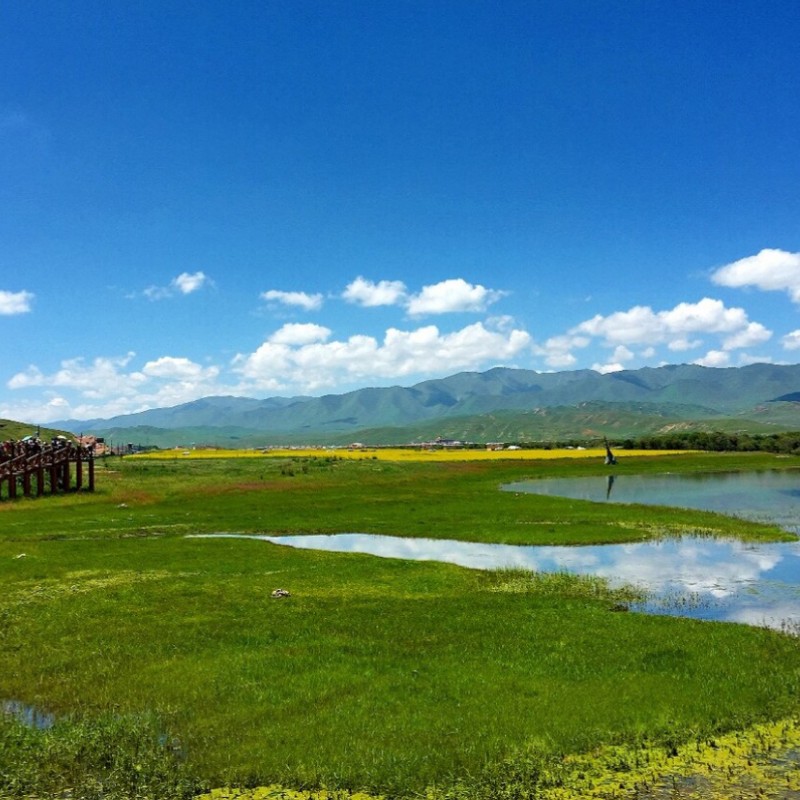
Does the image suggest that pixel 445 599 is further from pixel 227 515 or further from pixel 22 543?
pixel 227 515

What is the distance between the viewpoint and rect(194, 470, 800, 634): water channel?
87.2 feet

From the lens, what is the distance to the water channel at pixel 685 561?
2659cm

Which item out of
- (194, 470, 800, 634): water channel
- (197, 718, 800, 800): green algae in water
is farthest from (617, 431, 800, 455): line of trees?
(197, 718, 800, 800): green algae in water

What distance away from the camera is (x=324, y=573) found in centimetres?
3294

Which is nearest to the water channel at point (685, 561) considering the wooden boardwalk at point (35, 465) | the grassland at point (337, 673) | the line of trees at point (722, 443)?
the grassland at point (337, 673)

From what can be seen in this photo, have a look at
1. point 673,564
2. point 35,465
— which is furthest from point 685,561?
point 35,465

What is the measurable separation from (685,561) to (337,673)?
25.0 meters

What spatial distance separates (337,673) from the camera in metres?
18.3

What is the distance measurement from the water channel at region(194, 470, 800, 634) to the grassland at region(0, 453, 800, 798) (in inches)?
110

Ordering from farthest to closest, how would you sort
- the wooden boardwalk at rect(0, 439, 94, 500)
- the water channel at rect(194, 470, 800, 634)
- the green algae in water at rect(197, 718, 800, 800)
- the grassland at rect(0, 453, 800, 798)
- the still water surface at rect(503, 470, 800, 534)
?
the wooden boardwalk at rect(0, 439, 94, 500), the still water surface at rect(503, 470, 800, 534), the water channel at rect(194, 470, 800, 634), the grassland at rect(0, 453, 800, 798), the green algae in water at rect(197, 718, 800, 800)

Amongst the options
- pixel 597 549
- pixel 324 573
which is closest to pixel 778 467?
pixel 597 549

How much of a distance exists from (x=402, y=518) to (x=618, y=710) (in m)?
39.9

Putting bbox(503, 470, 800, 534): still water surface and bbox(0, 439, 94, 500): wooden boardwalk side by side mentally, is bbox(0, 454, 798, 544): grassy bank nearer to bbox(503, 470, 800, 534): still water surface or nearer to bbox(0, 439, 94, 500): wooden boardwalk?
bbox(0, 439, 94, 500): wooden boardwalk

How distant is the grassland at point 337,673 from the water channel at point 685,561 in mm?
2786
